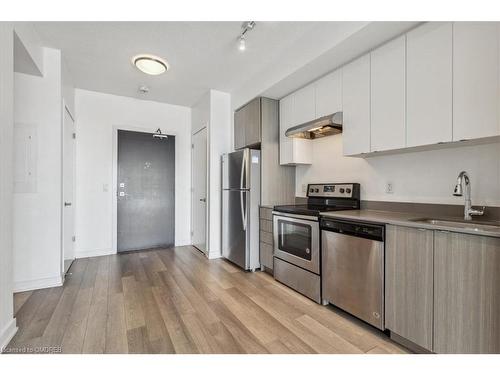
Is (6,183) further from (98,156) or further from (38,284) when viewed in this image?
(98,156)

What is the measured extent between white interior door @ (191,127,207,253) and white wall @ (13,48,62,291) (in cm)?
188

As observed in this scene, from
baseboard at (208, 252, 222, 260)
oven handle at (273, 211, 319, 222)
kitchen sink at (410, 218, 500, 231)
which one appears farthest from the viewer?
baseboard at (208, 252, 222, 260)

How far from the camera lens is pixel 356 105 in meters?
2.16

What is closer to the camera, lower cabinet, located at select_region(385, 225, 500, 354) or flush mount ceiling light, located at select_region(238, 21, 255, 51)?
lower cabinet, located at select_region(385, 225, 500, 354)

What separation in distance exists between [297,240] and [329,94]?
154 cm

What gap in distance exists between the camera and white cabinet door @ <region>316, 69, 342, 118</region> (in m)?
2.34

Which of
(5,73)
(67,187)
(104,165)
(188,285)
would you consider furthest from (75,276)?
(5,73)

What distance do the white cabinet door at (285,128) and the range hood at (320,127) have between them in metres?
0.15

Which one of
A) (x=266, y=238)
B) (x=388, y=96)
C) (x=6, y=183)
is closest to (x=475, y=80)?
(x=388, y=96)

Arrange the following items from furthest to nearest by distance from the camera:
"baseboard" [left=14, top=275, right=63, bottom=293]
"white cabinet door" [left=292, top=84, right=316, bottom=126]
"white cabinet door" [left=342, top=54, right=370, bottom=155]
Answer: "white cabinet door" [left=292, top=84, right=316, bottom=126], "baseboard" [left=14, top=275, right=63, bottom=293], "white cabinet door" [left=342, top=54, right=370, bottom=155]

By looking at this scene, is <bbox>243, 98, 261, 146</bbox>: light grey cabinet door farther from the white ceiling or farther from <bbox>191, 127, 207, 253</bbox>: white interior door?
<bbox>191, 127, 207, 253</bbox>: white interior door

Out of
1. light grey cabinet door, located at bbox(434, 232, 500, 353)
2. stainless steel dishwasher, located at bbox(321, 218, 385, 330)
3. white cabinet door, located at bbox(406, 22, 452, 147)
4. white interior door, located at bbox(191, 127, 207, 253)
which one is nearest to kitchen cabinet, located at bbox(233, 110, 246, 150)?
white interior door, located at bbox(191, 127, 207, 253)

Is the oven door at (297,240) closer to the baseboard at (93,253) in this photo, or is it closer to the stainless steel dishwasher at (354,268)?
the stainless steel dishwasher at (354,268)

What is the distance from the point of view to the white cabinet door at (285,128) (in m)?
3.01
